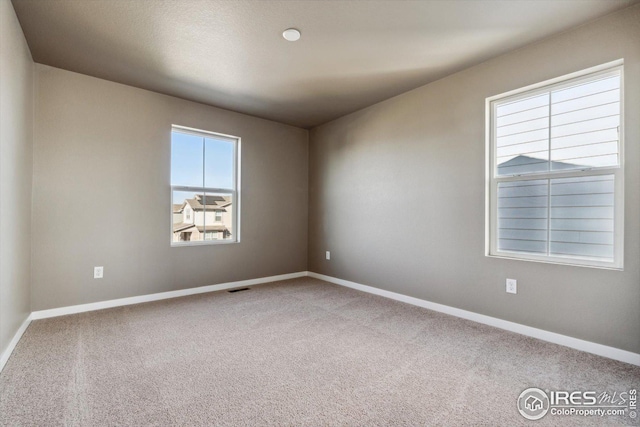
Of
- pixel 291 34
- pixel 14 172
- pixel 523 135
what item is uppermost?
pixel 291 34

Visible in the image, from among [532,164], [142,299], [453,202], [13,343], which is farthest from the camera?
[142,299]

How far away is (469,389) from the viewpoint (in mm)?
1838

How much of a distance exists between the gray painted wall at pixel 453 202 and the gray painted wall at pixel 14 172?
134 inches

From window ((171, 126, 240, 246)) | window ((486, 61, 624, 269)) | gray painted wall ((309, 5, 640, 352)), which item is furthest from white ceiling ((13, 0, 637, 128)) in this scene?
window ((171, 126, 240, 246))

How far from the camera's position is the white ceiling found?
218 cm

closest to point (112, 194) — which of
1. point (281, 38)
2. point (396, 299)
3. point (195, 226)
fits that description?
point (195, 226)

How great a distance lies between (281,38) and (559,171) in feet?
8.33

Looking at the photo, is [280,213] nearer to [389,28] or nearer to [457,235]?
[457,235]

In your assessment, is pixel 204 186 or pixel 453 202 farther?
pixel 204 186

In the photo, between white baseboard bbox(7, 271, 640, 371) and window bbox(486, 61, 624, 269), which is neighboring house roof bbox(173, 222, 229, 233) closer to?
white baseboard bbox(7, 271, 640, 371)

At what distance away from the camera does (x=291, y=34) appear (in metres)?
2.49

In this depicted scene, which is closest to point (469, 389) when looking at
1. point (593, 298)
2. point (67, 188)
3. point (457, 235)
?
point (593, 298)

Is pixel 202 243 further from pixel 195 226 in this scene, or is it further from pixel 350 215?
pixel 350 215

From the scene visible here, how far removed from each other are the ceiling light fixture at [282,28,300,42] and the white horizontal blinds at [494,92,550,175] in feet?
6.48
